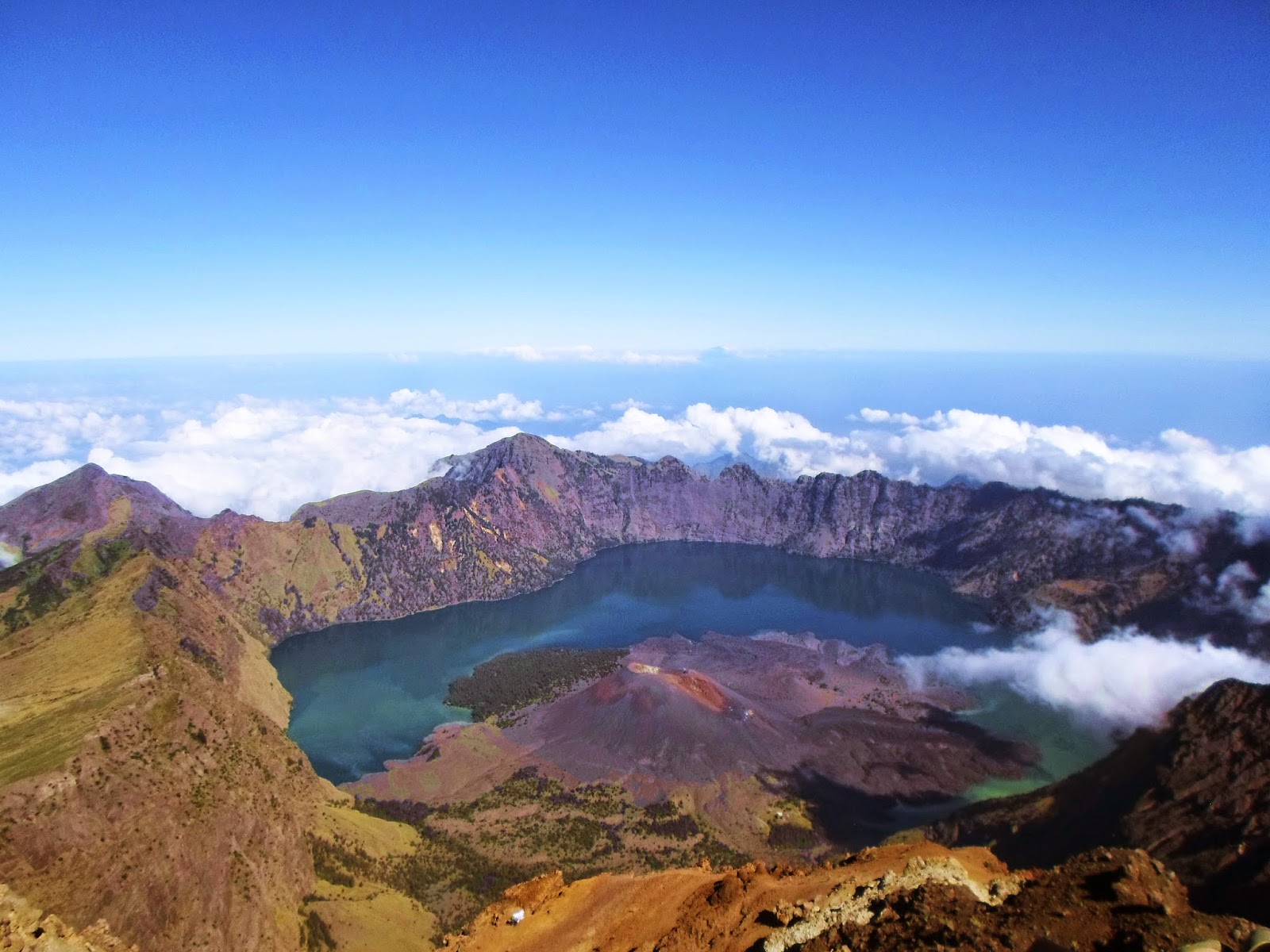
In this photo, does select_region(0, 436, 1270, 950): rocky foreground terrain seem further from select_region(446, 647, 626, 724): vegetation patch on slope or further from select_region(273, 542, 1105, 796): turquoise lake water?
select_region(446, 647, 626, 724): vegetation patch on slope

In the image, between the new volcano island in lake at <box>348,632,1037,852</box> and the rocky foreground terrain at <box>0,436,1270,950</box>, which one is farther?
the new volcano island in lake at <box>348,632,1037,852</box>

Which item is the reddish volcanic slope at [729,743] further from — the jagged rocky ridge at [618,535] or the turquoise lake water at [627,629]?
the jagged rocky ridge at [618,535]

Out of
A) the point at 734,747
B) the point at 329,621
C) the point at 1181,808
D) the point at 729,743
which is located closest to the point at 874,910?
the point at 1181,808

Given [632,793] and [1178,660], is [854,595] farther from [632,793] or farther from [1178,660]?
[632,793]

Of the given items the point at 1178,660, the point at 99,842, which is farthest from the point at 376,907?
the point at 1178,660

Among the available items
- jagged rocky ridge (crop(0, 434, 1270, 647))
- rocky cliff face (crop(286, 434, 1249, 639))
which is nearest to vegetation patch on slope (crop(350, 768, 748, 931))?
jagged rocky ridge (crop(0, 434, 1270, 647))
